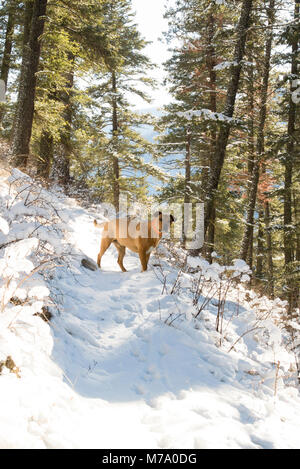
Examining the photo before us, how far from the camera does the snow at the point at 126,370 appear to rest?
1.74 metres

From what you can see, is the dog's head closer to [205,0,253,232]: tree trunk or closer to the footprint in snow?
[205,0,253,232]: tree trunk

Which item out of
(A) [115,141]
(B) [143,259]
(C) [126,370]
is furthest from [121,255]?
(A) [115,141]

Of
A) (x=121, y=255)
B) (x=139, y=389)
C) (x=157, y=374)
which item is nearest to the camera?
(x=139, y=389)

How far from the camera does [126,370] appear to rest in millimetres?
2730

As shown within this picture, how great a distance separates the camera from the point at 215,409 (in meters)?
2.22

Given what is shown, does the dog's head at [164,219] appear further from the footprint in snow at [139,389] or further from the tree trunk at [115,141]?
the tree trunk at [115,141]

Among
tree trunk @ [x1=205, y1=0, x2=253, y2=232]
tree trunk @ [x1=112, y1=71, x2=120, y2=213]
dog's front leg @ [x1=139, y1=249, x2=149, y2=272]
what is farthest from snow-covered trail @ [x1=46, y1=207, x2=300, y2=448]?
tree trunk @ [x1=112, y1=71, x2=120, y2=213]

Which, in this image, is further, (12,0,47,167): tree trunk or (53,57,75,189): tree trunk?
(53,57,75,189): tree trunk

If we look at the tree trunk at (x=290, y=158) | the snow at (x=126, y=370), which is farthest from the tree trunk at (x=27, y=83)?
the tree trunk at (x=290, y=158)

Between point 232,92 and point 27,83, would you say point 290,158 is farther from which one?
point 27,83

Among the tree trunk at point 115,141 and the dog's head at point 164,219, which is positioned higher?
the tree trunk at point 115,141

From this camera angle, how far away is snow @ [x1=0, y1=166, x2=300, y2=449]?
5.69ft
